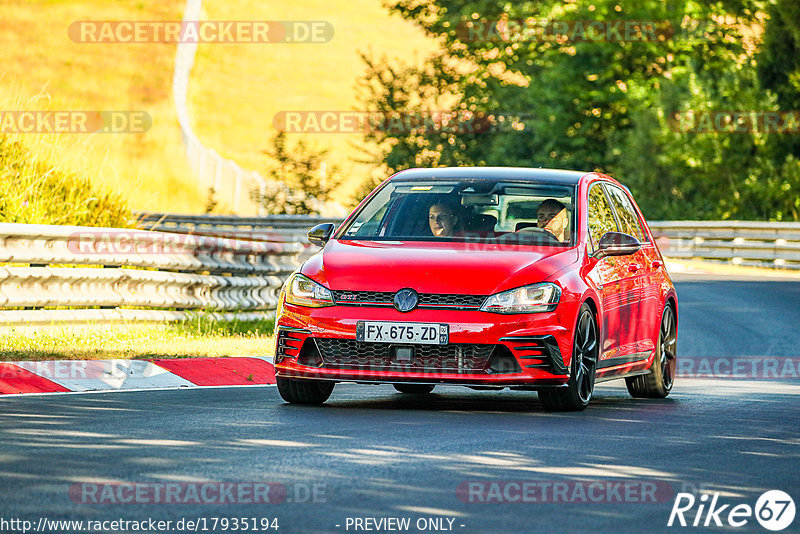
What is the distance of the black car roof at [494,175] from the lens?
1188 cm

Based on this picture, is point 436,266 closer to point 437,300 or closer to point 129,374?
point 437,300

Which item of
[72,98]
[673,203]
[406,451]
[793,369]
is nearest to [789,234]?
[673,203]

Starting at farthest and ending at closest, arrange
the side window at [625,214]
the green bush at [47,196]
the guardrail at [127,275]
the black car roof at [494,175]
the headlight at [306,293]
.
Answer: the green bush at [47,196] < the guardrail at [127,275] < the side window at [625,214] < the black car roof at [494,175] < the headlight at [306,293]

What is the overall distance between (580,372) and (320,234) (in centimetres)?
222

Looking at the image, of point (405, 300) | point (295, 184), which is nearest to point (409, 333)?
point (405, 300)

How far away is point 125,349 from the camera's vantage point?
13125mm

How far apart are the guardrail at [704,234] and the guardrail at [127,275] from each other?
1484 centimetres

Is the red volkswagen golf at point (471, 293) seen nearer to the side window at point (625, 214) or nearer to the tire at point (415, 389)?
the side window at point (625, 214)

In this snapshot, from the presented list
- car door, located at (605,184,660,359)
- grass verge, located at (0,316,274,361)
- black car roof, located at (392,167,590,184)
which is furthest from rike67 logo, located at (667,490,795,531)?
grass verge, located at (0,316,274,361)

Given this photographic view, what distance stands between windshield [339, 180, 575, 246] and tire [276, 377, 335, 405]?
120cm

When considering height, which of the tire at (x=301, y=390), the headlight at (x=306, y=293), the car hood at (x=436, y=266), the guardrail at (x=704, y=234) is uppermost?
the car hood at (x=436, y=266)

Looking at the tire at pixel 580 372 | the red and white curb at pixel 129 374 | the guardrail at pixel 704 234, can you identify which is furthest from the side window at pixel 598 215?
the guardrail at pixel 704 234

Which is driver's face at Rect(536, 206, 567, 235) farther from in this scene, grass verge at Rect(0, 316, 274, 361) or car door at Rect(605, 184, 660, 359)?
grass verge at Rect(0, 316, 274, 361)

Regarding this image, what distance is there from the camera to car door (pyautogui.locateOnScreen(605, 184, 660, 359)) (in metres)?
12.1
